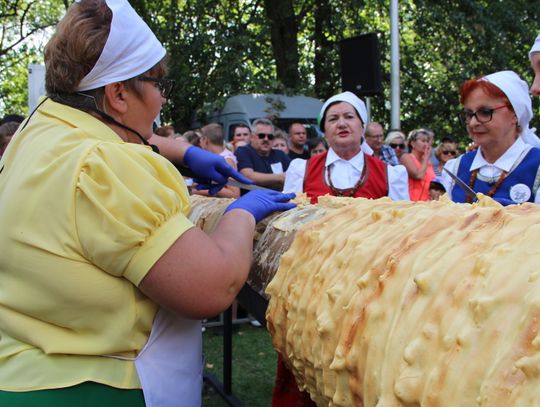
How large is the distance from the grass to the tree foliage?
6.95m

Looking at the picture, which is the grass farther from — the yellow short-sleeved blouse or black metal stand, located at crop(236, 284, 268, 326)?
the yellow short-sleeved blouse

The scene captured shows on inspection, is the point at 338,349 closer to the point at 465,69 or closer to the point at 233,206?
the point at 233,206

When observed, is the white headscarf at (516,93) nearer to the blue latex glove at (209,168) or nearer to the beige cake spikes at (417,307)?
the blue latex glove at (209,168)

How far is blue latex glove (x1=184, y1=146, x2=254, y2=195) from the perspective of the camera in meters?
2.14

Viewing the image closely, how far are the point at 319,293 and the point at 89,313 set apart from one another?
1.67 ft

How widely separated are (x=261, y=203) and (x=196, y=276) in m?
0.42

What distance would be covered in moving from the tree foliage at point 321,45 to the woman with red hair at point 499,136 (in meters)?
8.63

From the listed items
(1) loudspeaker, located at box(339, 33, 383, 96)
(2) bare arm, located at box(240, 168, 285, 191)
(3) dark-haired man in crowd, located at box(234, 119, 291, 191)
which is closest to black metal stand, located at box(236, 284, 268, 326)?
(2) bare arm, located at box(240, 168, 285, 191)

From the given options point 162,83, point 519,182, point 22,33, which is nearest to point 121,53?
point 162,83

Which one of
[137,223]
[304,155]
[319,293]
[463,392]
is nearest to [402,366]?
[463,392]

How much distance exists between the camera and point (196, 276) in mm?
1244

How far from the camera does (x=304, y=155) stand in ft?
23.0

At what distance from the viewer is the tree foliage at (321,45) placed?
37.3ft

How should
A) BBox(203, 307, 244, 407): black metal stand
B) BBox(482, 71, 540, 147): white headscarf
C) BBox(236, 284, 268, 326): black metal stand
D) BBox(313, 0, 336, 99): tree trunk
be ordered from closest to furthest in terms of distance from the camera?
BBox(236, 284, 268, 326): black metal stand, BBox(482, 71, 540, 147): white headscarf, BBox(203, 307, 244, 407): black metal stand, BBox(313, 0, 336, 99): tree trunk
